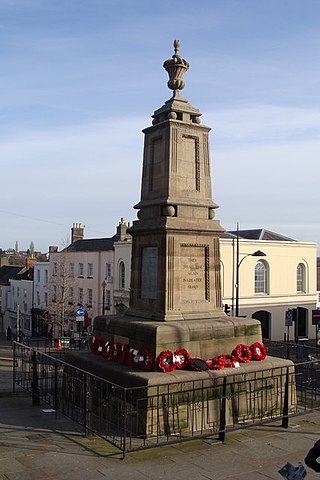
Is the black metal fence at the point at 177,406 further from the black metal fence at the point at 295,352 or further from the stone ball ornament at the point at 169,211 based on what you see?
the black metal fence at the point at 295,352

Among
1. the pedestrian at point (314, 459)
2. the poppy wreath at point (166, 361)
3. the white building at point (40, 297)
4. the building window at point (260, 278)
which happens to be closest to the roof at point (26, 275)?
the white building at point (40, 297)

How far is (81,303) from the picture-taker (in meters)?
43.7

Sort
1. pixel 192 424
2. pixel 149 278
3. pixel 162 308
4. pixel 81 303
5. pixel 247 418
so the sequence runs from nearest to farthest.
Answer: pixel 192 424
pixel 247 418
pixel 162 308
pixel 149 278
pixel 81 303

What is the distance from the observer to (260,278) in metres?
38.4

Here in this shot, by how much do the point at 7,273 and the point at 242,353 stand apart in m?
57.1

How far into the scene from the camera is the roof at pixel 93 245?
43694 millimetres

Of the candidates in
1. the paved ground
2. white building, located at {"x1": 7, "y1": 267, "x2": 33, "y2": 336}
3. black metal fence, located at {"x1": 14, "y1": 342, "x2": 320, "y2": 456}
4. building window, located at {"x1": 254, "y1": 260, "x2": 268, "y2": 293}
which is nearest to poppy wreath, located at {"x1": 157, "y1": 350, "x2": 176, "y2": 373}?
black metal fence, located at {"x1": 14, "y1": 342, "x2": 320, "y2": 456}

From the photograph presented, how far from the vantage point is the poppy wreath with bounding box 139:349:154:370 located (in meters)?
10.5

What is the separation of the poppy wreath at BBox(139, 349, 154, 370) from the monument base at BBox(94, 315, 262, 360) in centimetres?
11

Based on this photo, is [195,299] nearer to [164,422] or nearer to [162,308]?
[162,308]

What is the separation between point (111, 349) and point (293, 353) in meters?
19.1

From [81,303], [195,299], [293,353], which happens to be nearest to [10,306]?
[81,303]

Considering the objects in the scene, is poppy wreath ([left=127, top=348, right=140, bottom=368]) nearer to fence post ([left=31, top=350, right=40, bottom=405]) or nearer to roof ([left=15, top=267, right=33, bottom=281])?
fence post ([left=31, top=350, right=40, bottom=405])

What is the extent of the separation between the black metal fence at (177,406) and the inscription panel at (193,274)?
2.29m
